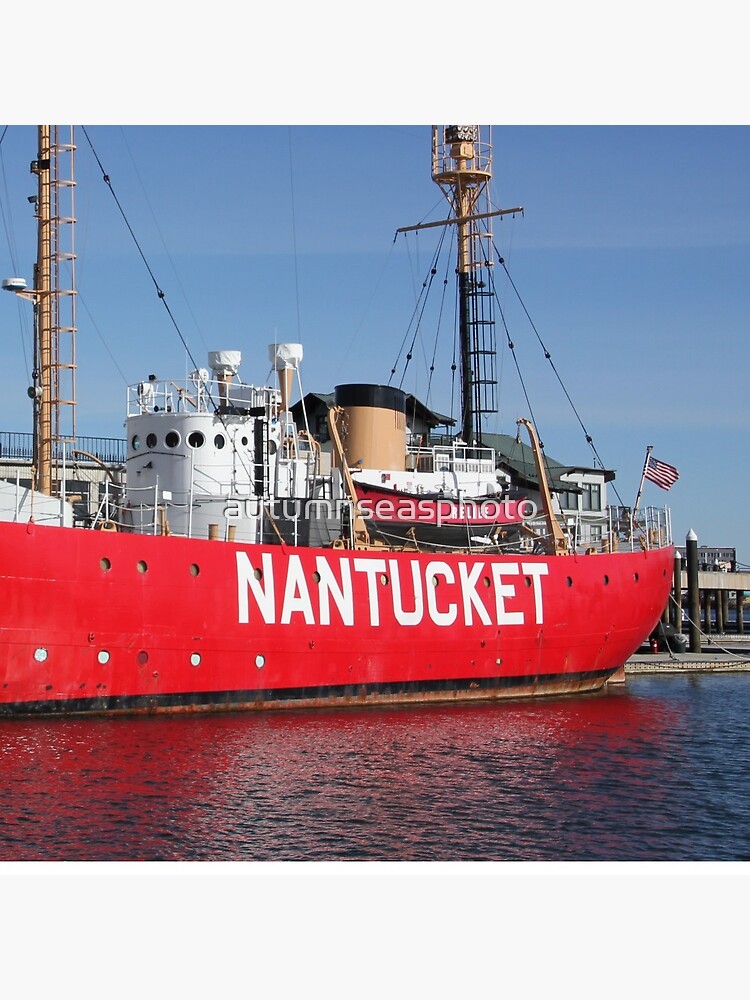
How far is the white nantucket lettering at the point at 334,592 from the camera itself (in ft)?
77.0

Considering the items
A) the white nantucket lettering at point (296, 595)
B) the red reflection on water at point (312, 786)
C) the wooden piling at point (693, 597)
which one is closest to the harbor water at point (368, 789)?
the red reflection on water at point (312, 786)

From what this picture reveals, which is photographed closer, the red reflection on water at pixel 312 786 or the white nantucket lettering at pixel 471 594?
the red reflection on water at pixel 312 786

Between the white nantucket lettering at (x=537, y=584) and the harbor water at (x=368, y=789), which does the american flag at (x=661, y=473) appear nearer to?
the white nantucket lettering at (x=537, y=584)

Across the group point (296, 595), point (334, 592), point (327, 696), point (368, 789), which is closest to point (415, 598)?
point (334, 592)

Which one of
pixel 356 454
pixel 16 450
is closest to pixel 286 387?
pixel 356 454

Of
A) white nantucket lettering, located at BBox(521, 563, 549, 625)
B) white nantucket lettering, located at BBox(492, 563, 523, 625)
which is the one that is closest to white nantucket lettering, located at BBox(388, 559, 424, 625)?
white nantucket lettering, located at BBox(492, 563, 523, 625)

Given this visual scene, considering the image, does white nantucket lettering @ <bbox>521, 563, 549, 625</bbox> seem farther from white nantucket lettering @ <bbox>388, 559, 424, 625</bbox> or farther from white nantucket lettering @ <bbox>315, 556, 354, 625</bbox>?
white nantucket lettering @ <bbox>315, 556, 354, 625</bbox>

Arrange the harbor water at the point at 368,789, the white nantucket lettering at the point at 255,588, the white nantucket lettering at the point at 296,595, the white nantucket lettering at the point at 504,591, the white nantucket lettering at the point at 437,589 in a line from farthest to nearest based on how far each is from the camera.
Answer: the white nantucket lettering at the point at 504,591 < the white nantucket lettering at the point at 437,589 < the white nantucket lettering at the point at 296,595 < the white nantucket lettering at the point at 255,588 < the harbor water at the point at 368,789

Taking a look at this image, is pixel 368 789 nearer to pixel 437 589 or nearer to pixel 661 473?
pixel 437 589

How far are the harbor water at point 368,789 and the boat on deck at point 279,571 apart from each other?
41.0 inches

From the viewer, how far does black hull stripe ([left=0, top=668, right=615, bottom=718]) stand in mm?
20341

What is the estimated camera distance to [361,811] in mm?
14852

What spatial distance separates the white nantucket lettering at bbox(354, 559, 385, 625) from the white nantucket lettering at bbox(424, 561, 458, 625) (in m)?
1.39

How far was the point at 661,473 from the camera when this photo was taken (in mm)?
30938
